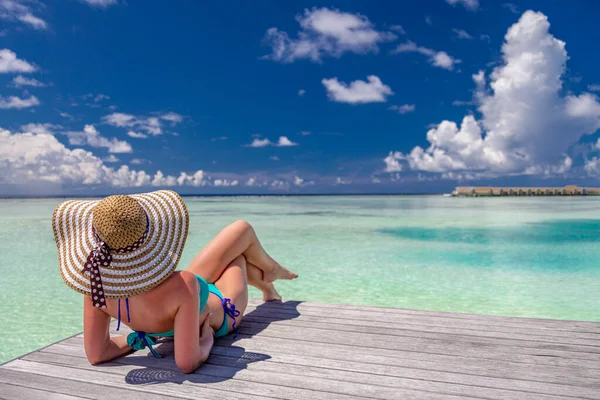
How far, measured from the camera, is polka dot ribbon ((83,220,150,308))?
1.91 metres

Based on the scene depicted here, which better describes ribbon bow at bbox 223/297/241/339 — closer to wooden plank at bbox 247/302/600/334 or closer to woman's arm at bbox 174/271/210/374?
woman's arm at bbox 174/271/210/374

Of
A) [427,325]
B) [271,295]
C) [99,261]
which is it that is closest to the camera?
[99,261]

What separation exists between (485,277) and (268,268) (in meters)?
6.34

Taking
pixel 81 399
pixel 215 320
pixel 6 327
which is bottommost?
pixel 6 327

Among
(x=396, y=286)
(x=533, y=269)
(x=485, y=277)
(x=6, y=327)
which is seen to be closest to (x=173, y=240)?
(x=6, y=327)

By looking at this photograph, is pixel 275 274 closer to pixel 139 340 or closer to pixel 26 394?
pixel 139 340

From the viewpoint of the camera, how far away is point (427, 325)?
124 inches

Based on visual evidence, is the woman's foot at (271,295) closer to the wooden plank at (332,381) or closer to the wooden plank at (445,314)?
the wooden plank at (445,314)

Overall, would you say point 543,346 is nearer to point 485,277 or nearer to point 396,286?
point 396,286

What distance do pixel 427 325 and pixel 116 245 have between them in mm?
2258

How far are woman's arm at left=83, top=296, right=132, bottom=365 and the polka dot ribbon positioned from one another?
286mm

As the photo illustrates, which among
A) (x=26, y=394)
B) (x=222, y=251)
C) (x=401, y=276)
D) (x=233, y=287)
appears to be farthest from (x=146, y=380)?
(x=401, y=276)

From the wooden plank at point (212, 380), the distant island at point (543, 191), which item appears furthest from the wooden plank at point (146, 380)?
the distant island at point (543, 191)

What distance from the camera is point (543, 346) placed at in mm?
2727
